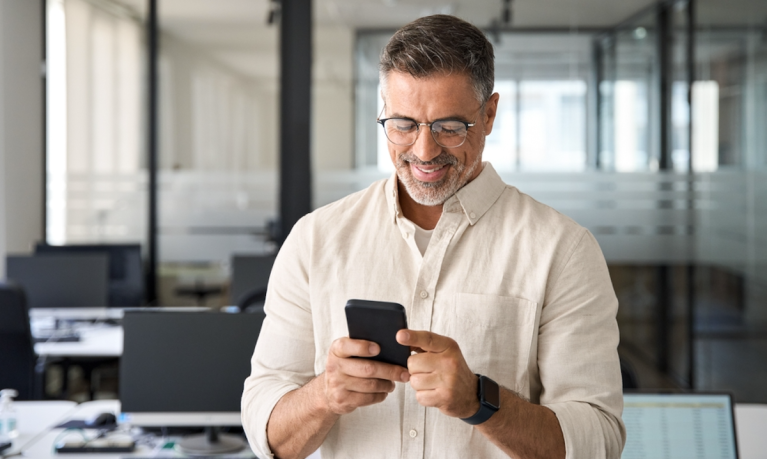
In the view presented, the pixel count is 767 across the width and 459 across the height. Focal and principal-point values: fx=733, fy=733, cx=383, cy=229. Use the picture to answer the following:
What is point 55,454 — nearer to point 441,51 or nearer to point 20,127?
point 441,51

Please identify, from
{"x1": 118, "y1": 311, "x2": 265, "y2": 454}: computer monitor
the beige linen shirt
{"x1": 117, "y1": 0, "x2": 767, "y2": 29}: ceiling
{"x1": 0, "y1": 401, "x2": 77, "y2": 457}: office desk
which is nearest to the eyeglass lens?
the beige linen shirt

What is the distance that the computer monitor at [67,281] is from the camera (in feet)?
14.9

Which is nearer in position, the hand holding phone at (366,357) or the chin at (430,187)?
the hand holding phone at (366,357)

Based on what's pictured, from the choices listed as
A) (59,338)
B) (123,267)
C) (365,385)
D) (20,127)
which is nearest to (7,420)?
(59,338)

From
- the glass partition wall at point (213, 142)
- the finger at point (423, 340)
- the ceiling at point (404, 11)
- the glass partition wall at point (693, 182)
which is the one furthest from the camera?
the glass partition wall at point (213, 142)

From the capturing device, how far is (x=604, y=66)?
4.98m

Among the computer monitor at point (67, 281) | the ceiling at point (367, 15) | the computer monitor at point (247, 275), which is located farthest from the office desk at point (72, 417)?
the ceiling at point (367, 15)

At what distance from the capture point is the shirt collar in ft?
4.36

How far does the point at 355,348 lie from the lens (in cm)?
112

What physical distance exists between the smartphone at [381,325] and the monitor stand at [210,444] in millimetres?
1552

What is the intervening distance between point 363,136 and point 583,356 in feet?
13.7

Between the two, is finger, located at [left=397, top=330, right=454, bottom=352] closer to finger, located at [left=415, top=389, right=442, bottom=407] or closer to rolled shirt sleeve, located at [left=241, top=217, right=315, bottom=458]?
finger, located at [left=415, top=389, right=442, bottom=407]

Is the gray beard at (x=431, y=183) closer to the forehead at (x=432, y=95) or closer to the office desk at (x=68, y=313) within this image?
A: the forehead at (x=432, y=95)

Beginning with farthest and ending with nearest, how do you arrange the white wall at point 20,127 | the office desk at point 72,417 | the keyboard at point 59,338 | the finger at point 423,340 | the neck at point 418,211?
the white wall at point 20,127 < the keyboard at point 59,338 < the office desk at point 72,417 < the neck at point 418,211 < the finger at point 423,340
